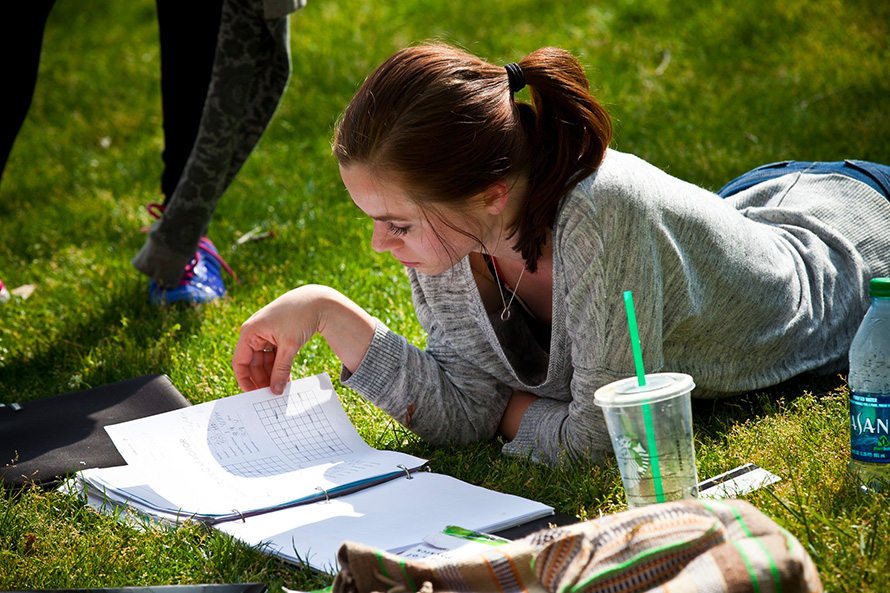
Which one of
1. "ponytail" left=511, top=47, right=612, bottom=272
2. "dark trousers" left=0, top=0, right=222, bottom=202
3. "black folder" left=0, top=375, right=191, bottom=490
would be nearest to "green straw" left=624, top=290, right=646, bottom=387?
"ponytail" left=511, top=47, right=612, bottom=272

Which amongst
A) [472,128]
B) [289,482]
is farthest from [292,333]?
[472,128]

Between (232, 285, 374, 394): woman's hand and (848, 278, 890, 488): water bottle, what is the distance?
1197 mm

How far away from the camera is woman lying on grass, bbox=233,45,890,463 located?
80.4 inches

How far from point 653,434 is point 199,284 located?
2.43 meters

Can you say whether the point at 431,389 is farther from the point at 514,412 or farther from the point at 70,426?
the point at 70,426

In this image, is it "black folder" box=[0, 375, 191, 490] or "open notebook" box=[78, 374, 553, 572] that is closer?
"open notebook" box=[78, 374, 553, 572]

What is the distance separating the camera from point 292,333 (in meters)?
2.30

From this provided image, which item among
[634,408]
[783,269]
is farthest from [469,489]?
[783,269]

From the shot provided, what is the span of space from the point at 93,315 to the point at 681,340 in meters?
2.41

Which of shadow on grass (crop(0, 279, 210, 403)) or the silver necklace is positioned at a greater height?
the silver necklace

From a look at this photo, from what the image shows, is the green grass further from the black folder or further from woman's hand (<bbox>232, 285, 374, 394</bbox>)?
woman's hand (<bbox>232, 285, 374, 394</bbox>)

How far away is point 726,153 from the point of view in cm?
436

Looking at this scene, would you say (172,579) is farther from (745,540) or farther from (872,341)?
(872,341)

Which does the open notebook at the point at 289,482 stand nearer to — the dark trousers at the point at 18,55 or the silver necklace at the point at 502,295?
the silver necklace at the point at 502,295
